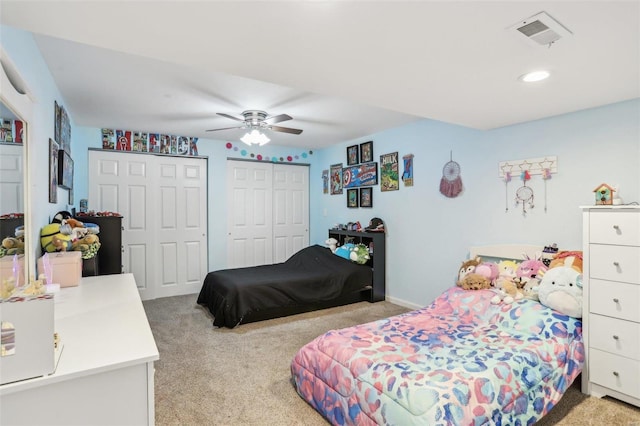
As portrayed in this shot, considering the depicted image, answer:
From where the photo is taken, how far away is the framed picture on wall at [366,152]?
15.9 ft

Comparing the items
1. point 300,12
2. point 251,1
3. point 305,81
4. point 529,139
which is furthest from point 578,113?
point 251,1

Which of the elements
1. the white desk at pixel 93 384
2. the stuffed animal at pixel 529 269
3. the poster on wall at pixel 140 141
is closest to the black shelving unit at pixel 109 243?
the poster on wall at pixel 140 141

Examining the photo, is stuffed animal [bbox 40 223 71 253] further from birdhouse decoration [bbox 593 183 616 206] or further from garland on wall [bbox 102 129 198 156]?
birdhouse decoration [bbox 593 183 616 206]

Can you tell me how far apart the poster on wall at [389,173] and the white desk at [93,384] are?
11.8 ft

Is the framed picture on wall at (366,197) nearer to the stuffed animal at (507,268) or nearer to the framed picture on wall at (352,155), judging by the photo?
the framed picture on wall at (352,155)

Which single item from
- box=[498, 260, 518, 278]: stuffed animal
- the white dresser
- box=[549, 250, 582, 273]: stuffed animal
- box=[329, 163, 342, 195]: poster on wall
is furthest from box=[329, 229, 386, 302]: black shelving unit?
the white dresser

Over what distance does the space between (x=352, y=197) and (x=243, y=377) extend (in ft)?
10.6

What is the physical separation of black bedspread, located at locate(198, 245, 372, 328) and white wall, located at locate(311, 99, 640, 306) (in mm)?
692

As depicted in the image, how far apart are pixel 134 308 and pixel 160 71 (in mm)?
1774

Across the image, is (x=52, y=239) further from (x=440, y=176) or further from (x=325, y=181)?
(x=325, y=181)

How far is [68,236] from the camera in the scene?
7.89 feet

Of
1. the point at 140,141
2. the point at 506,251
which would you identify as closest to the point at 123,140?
the point at 140,141

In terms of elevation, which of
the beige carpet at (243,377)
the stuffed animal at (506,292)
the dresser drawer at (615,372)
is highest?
the stuffed animal at (506,292)

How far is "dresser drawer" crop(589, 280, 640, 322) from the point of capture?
2.16m
